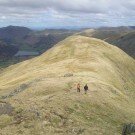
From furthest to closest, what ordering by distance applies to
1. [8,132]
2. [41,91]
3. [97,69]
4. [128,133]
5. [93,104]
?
[97,69] → [41,91] → [93,104] → [128,133] → [8,132]

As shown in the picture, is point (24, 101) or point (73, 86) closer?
point (24, 101)

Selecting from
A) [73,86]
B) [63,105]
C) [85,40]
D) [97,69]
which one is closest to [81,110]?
Answer: [63,105]

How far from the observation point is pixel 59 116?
49.6 metres

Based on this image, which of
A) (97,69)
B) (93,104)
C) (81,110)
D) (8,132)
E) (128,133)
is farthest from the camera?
(97,69)

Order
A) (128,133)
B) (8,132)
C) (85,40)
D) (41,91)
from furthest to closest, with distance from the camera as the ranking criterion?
(85,40)
(41,91)
(128,133)
(8,132)

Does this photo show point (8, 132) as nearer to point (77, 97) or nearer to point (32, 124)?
point (32, 124)

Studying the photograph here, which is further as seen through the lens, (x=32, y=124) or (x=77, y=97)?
(x=77, y=97)

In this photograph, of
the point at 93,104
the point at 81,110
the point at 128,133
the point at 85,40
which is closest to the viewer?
the point at 128,133

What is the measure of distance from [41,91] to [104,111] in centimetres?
1675

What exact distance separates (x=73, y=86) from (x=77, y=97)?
42.4 ft

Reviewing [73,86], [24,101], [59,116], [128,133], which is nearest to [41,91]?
[73,86]

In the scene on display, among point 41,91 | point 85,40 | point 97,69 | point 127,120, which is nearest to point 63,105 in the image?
point 127,120

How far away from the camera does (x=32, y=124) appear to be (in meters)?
46.2

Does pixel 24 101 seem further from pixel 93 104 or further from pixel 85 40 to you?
pixel 85 40
